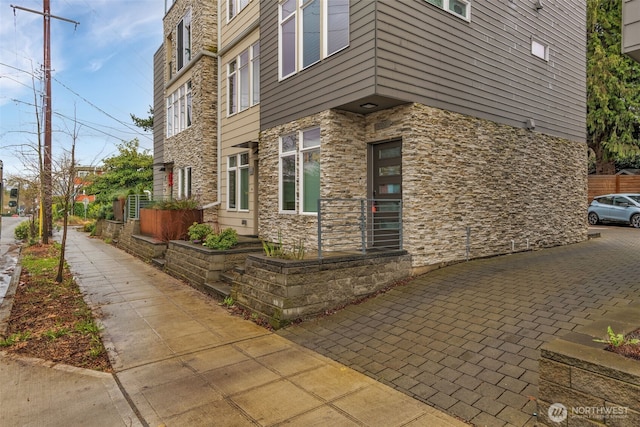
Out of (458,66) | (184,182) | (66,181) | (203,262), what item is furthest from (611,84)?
(66,181)

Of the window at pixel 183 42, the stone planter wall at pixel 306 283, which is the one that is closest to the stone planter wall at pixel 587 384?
the stone planter wall at pixel 306 283

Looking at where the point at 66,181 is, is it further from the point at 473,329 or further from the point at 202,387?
the point at 473,329

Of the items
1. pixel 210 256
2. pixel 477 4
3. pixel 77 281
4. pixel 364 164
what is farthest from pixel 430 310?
pixel 77 281

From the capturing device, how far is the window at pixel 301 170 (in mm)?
7961

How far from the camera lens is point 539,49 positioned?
9.79 m

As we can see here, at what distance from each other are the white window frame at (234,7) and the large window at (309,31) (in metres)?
3.02

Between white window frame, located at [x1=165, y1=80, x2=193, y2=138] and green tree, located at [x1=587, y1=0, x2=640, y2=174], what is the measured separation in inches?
840

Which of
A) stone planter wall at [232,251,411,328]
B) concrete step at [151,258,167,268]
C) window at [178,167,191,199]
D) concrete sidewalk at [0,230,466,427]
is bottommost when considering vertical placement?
concrete sidewalk at [0,230,466,427]

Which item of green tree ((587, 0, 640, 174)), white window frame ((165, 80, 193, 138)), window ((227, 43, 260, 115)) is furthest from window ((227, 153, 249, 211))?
green tree ((587, 0, 640, 174))

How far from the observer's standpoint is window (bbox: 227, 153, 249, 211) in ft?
37.6

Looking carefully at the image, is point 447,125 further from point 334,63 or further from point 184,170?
point 184,170

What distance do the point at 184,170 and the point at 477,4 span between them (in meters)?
11.4

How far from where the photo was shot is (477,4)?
26.3 ft

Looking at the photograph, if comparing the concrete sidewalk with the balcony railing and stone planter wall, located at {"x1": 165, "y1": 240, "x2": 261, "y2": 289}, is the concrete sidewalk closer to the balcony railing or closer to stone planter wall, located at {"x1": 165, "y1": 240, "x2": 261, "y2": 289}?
stone planter wall, located at {"x1": 165, "y1": 240, "x2": 261, "y2": 289}
